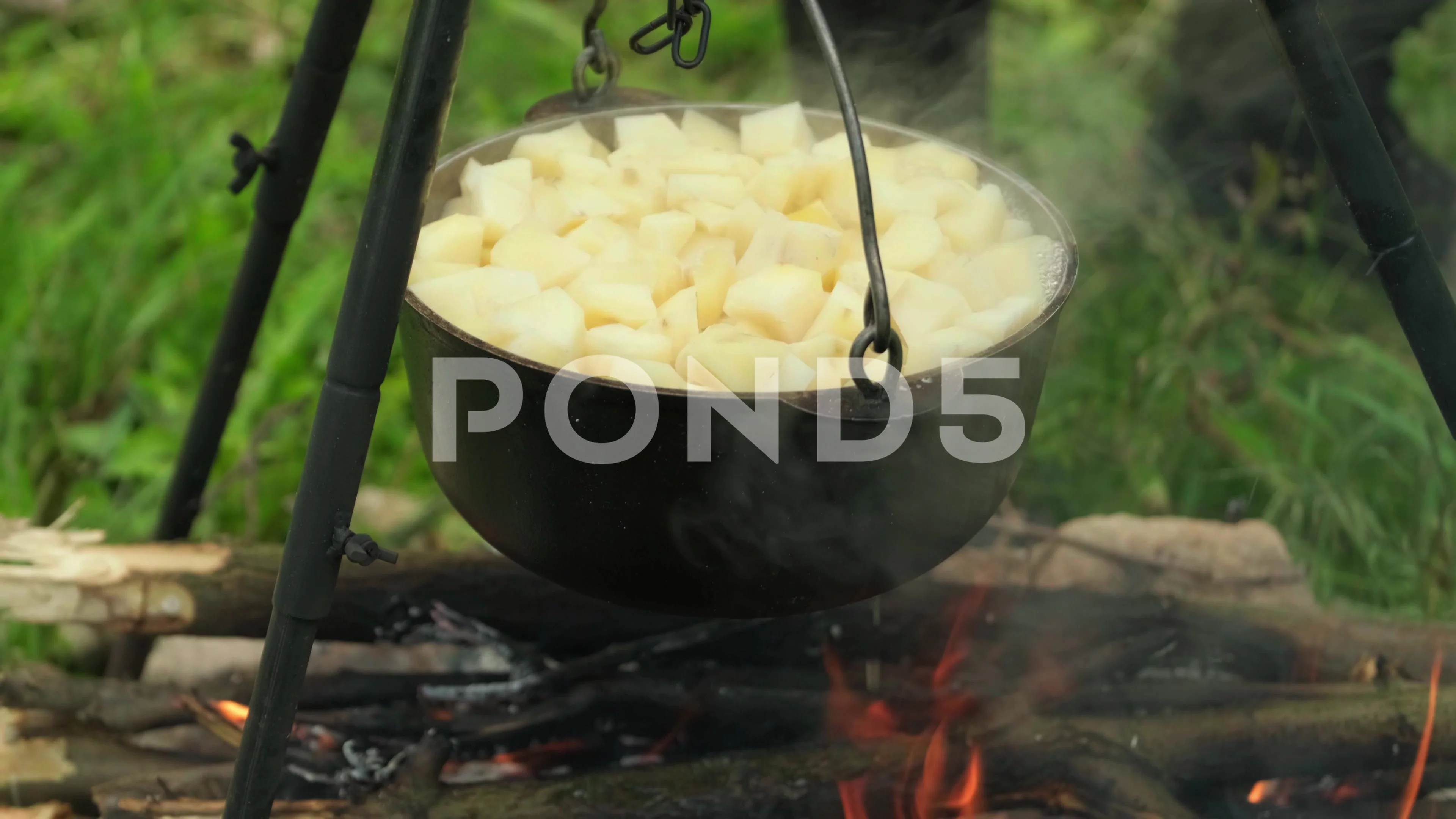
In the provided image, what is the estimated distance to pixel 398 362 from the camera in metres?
3.65

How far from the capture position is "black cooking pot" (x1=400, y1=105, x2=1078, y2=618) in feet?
4.13

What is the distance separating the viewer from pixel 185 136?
3969 millimetres

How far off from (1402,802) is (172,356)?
3045mm

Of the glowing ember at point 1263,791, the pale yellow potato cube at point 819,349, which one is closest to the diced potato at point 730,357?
the pale yellow potato cube at point 819,349

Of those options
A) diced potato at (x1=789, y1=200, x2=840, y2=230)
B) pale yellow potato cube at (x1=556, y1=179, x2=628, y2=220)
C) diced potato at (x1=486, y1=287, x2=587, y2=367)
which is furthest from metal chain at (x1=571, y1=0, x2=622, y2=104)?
diced potato at (x1=486, y1=287, x2=587, y2=367)

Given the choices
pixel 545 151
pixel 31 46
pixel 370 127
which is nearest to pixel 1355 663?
pixel 545 151

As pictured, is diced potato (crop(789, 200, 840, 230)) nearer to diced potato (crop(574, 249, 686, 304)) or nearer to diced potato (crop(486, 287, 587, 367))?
diced potato (crop(574, 249, 686, 304))

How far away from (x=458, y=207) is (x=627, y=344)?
48 cm

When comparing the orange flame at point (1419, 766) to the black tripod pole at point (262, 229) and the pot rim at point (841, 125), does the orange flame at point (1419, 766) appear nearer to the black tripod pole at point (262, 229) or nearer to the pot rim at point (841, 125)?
the pot rim at point (841, 125)

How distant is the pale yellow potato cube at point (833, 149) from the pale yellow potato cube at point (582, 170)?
31cm

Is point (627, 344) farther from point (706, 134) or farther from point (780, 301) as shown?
point (706, 134)

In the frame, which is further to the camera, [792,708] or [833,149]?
[792,708]

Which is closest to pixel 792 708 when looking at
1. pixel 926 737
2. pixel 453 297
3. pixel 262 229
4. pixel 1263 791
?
pixel 926 737

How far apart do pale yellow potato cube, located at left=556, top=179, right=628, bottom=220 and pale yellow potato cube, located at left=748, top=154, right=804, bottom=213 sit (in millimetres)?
186
